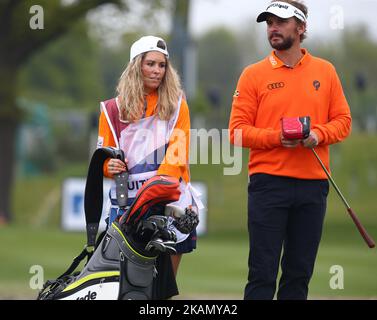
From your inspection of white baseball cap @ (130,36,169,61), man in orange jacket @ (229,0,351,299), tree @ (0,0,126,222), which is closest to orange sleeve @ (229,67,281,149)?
man in orange jacket @ (229,0,351,299)

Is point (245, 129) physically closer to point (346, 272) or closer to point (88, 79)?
point (346, 272)

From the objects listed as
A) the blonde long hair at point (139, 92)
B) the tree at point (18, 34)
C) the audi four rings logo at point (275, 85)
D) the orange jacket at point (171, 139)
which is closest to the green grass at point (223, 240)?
the tree at point (18, 34)

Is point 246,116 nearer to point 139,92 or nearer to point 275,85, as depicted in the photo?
point 275,85

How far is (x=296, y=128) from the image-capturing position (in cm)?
613

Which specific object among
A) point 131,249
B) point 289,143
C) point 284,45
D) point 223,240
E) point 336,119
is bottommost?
point 223,240

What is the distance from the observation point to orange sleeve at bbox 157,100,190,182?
6.25 metres

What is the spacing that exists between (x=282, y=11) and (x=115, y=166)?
1447mm

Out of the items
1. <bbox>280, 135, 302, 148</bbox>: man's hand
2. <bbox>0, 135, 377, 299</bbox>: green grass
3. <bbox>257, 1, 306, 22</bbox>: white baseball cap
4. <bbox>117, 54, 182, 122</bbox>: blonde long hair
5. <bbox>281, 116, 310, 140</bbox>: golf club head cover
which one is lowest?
<bbox>0, 135, 377, 299</bbox>: green grass

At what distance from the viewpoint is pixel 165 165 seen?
625 centimetres

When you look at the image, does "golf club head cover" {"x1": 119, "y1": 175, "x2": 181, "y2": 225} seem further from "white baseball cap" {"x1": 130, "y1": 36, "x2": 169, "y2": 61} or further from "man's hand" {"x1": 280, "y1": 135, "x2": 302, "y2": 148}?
"white baseball cap" {"x1": 130, "y1": 36, "x2": 169, "y2": 61}

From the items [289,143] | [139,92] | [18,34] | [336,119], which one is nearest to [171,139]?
[139,92]

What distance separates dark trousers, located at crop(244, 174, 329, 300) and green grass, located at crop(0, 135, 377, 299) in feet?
15.2

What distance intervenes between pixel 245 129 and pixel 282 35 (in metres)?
0.66

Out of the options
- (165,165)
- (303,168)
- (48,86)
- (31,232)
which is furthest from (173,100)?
(48,86)
